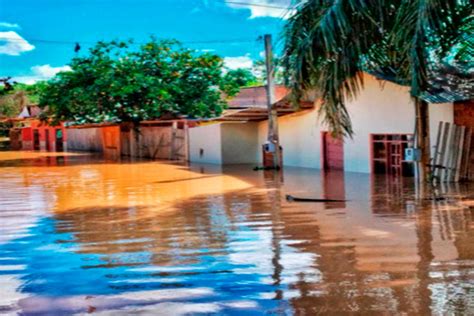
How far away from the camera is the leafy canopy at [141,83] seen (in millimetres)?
32688

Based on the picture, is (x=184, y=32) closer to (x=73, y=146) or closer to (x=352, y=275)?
(x=73, y=146)

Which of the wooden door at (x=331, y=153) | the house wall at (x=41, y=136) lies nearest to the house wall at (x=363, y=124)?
the wooden door at (x=331, y=153)

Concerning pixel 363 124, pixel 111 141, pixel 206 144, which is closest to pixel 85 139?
pixel 111 141

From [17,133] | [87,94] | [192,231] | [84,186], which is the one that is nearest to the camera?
[192,231]

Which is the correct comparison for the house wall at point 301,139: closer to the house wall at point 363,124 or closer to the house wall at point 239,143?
the house wall at point 363,124

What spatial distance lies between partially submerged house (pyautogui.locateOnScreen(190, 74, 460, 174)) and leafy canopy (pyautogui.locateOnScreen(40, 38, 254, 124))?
386cm

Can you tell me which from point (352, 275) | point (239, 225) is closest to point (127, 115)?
point (239, 225)

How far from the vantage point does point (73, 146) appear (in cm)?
4894

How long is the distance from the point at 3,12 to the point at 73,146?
11.5 meters

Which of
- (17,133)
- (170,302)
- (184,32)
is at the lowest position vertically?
(170,302)

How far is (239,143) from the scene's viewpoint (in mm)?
27750

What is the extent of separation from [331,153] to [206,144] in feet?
26.9

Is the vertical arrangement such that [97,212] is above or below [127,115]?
below

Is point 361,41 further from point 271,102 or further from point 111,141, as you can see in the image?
point 111,141
